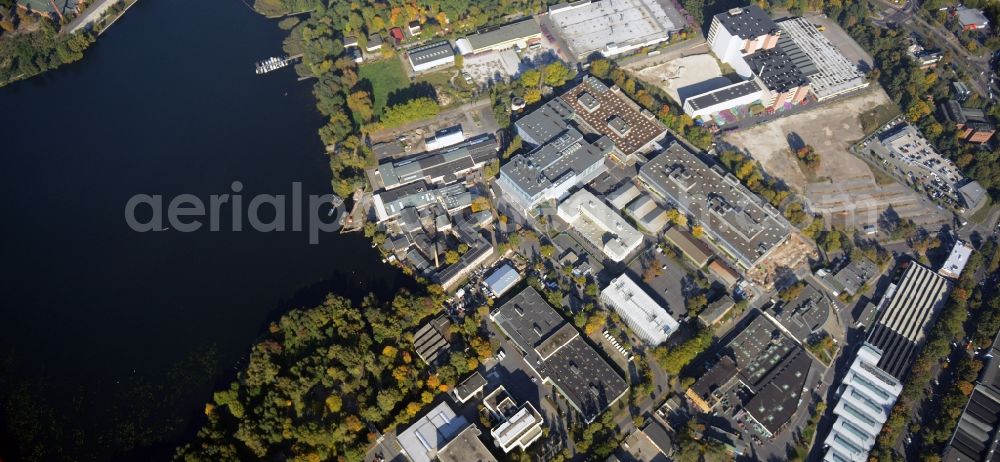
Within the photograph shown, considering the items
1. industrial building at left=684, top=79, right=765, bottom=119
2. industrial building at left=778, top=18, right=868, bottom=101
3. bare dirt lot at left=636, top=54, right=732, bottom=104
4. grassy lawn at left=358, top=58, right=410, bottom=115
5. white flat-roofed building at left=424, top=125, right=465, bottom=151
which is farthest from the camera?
bare dirt lot at left=636, top=54, right=732, bottom=104

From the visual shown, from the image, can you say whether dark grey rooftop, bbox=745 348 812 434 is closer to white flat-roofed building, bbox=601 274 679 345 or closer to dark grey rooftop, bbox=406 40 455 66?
white flat-roofed building, bbox=601 274 679 345

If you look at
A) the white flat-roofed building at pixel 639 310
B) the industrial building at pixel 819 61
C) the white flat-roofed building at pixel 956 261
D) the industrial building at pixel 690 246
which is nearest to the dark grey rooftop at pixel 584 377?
the white flat-roofed building at pixel 639 310

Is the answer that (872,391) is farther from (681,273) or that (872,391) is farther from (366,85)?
(366,85)

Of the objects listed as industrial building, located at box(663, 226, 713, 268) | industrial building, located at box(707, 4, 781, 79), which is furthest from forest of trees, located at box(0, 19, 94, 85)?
industrial building, located at box(707, 4, 781, 79)

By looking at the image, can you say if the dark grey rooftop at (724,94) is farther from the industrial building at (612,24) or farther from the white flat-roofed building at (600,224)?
the white flat-roofed building at (600,224)

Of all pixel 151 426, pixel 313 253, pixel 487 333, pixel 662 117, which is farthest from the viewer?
pixel 662 117

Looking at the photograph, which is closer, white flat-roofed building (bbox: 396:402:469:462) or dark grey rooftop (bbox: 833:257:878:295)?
white flat-roofed building (bbox: 396:402:469:462)

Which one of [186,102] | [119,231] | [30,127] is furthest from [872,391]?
[30,127]
